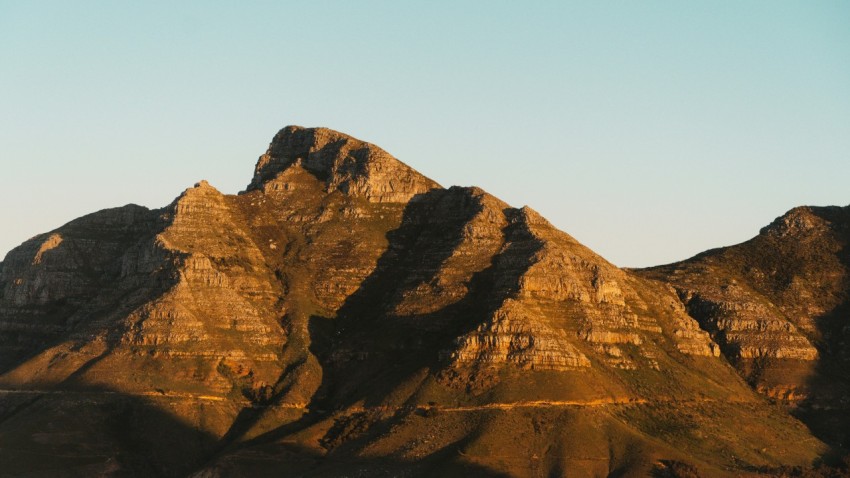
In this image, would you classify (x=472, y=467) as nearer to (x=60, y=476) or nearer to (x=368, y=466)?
(x=368, y=466)

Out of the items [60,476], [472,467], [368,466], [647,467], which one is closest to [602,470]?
[647,467]

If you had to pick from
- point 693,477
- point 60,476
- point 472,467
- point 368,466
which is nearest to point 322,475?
point 368,466

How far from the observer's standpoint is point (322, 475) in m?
198

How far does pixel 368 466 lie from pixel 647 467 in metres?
37.8

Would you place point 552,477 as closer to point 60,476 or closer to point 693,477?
point 693,477

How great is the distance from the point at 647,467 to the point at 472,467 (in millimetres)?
24219

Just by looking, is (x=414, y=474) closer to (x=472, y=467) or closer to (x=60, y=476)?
(x=472, y=467)

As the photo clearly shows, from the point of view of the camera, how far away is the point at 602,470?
200 meters

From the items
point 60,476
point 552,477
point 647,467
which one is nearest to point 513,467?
point 552,477

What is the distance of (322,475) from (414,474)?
41.1 ft

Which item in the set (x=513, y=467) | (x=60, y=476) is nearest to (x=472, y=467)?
(x=513, y=467)

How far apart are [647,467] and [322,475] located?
44014 millimetres

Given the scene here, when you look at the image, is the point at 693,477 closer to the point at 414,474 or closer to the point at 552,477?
the point at 552,477

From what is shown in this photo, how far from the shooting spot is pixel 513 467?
198 meters
